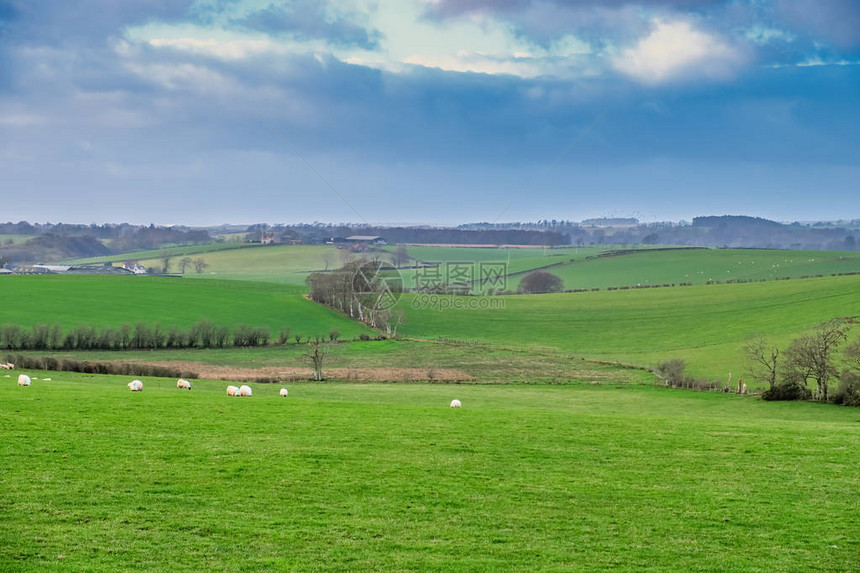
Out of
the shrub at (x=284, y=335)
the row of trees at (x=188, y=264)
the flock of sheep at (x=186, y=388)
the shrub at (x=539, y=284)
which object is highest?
the row of trees at (x=188, y=264)

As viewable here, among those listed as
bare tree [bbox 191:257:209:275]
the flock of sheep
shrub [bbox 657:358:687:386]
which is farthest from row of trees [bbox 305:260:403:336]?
bare tree [bbox 191:257:209:275]

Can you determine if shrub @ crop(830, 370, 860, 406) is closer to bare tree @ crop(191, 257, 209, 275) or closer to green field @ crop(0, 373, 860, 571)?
green field @ crop(0, 373, 860, 571)

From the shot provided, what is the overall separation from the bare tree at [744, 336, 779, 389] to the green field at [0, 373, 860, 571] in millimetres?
18418

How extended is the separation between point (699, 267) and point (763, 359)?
88516mm

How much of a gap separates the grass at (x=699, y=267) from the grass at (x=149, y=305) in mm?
46246

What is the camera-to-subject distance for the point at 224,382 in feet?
121

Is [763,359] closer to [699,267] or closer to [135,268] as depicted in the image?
[699,267]

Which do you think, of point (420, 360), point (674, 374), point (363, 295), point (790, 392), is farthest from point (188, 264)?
point (790, 392)

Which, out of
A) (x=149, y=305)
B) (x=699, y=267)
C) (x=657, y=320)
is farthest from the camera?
(x=699, y=267)

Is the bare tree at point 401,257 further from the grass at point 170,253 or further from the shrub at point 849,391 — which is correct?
the shrub at point 849,391

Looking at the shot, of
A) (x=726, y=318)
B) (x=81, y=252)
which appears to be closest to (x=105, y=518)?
(x=726, y=318)

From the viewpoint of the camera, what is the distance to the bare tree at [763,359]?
40375 mm

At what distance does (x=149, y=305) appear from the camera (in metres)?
81.6

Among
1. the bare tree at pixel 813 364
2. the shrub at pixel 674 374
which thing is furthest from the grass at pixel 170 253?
the bare tree at pixel 813 364
